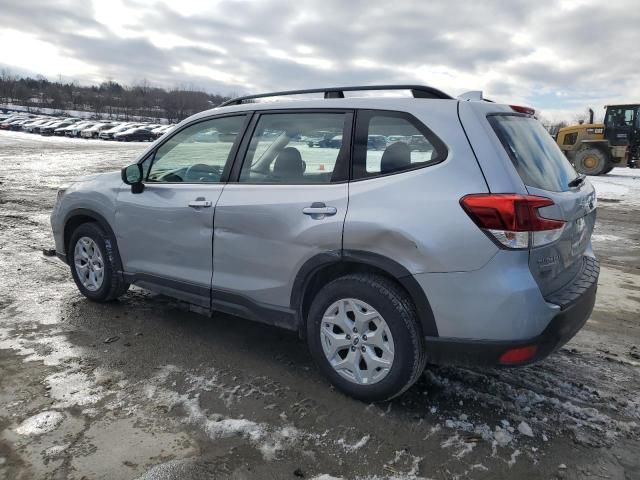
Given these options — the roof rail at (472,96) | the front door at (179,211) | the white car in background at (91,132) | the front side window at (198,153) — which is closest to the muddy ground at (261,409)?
the front door at (179,211)

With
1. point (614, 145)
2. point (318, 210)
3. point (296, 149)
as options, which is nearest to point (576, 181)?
point (318, 210)

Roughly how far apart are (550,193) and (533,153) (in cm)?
33

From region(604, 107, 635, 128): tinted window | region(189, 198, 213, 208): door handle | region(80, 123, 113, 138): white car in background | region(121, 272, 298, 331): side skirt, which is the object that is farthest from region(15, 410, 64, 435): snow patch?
region(80, 123, 113, 138): white car in background

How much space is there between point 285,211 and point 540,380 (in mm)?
2048

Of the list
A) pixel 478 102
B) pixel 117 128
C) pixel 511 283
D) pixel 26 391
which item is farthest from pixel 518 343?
pixel 117 128

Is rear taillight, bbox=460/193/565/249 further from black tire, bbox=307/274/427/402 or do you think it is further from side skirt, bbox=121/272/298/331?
side skirt, bbox=121/272/298/331

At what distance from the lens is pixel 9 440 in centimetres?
277

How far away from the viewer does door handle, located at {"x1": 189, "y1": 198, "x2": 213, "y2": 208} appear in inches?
147

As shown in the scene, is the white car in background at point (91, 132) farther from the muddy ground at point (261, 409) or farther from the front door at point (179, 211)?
the front door at point (179, 211)

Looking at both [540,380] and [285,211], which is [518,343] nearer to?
[540,380]

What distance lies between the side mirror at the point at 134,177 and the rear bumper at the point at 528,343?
106 inches

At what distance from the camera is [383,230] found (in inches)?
114

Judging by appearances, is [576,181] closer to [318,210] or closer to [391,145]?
[391,145]

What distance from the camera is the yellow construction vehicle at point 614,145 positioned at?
2030 centimetres
